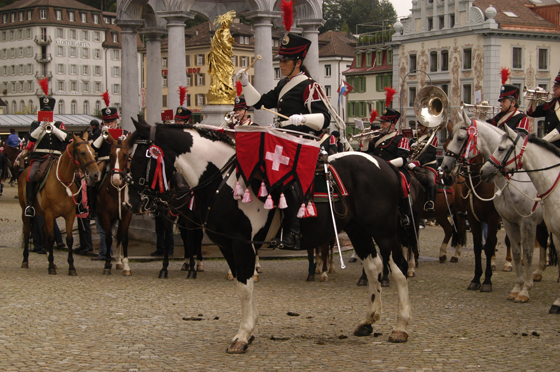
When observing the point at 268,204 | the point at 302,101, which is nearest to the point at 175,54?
the point at 302,101

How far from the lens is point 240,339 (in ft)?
27.2

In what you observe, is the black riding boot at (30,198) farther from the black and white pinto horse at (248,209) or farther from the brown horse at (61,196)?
the black and white pinto horse at (248,209)

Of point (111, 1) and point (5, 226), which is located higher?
point (111, 1)

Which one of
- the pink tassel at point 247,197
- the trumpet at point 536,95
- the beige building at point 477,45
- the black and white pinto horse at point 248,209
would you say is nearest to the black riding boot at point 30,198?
the black and white pinto horse at point 248,209

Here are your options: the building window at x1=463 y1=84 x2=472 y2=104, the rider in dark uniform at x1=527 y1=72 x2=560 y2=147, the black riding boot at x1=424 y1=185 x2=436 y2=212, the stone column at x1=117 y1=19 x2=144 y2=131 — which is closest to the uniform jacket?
the rider in dark uniform at x1=527 y1=72 x2=560 y2=147

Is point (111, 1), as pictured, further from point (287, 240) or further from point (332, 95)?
point (287, 240)

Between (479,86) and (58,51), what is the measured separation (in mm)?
65386

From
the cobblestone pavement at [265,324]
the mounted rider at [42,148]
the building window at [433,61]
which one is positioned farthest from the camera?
the building window at [433,61]

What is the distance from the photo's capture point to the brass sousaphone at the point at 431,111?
591 inches

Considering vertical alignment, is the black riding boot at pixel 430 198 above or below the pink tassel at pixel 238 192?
below

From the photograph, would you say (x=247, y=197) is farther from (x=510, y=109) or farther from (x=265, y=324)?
(x=510, y=109)

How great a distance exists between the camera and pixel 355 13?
115 meters

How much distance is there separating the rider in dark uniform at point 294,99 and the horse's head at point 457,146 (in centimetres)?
316

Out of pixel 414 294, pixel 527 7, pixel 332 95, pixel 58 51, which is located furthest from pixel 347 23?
pixel 414 294
